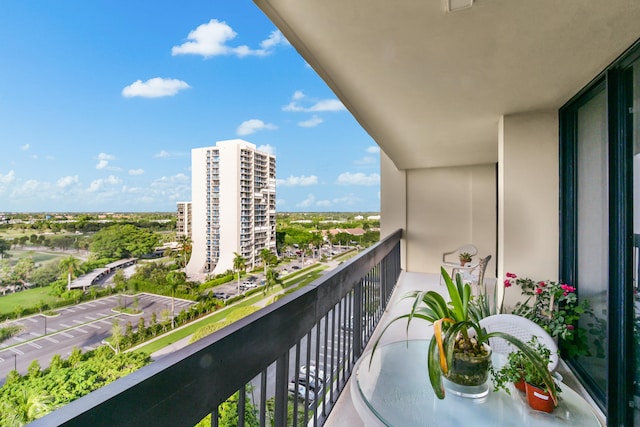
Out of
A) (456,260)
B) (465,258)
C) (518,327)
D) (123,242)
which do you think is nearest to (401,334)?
(518,327)

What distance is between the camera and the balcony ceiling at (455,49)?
4.53 ft

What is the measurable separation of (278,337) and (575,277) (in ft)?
7.97

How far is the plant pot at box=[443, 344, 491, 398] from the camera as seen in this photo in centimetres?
117

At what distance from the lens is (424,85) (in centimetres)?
221

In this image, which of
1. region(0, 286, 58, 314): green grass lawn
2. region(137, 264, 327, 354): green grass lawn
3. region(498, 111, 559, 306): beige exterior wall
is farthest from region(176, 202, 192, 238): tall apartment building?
region(498, 111, 559, 306): beige exterior wall

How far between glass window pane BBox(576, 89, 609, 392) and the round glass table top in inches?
41.2

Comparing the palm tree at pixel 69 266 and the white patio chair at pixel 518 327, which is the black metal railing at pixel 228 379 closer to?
the white patio chair at pixel 518 327

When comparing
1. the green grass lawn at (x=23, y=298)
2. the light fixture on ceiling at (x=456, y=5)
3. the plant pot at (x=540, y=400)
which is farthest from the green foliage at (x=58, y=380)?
the light fixture on ceiling at (x=456, y=5)

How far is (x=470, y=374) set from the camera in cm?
117

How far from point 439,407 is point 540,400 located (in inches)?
14.2

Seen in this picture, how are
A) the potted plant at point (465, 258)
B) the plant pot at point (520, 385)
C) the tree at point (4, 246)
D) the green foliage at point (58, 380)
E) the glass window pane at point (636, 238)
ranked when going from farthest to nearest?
the tree at point (4, 246) → the potted plant at point (465, 258) → the green foliage at point (58, 380) → the glass window pane at point (636, 238) → the plant pot at point (520, 385)

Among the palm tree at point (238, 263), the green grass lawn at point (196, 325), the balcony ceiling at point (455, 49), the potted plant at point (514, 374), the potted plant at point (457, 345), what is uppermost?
the balcony ceiling at point (455, 49)

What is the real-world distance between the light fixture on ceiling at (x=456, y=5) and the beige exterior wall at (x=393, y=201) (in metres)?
4.62

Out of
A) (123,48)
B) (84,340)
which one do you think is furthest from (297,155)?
(84,340)
